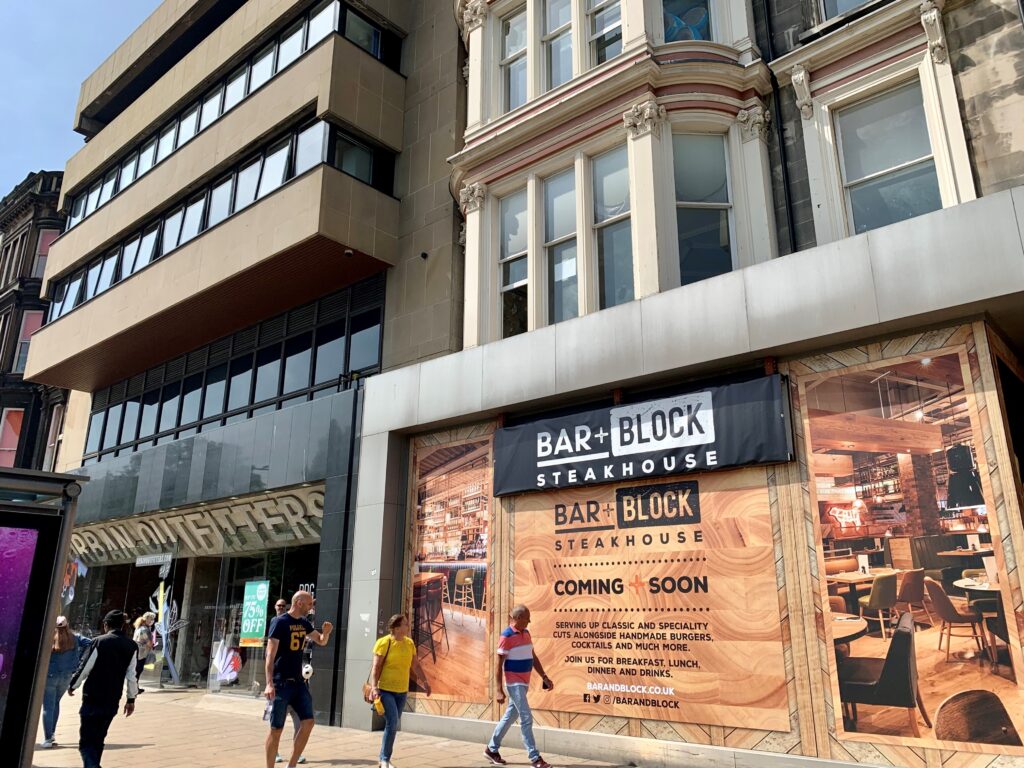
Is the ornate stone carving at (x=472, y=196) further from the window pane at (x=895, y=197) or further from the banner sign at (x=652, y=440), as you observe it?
the window pane at (x=895, y=197)

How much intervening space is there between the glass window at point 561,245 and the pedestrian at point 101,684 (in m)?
7.77

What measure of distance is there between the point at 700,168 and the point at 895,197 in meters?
2.90

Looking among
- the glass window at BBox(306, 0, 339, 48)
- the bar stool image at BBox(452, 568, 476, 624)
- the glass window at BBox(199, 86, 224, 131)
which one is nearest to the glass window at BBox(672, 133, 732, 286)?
the bar stool image at BBox(452, 568, 476, 624)

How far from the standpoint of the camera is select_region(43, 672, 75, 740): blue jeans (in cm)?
1074

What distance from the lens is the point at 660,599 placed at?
9719 mm

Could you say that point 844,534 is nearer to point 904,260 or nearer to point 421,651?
point 904,260

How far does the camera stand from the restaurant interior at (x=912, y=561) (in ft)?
24.5

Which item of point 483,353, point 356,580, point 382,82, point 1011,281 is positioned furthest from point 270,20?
point 1011,281

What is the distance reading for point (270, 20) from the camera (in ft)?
59.9

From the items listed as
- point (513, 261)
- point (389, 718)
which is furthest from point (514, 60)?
point (389, 718)

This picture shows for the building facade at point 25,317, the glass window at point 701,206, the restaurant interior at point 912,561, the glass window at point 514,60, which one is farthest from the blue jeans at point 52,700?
the building facade at point 25,317

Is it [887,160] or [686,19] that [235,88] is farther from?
[887,160]

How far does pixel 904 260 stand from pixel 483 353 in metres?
6.25

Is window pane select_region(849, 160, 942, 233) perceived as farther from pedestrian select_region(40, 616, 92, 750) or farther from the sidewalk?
pedestrian select_region(40, 616, 92, 750)
